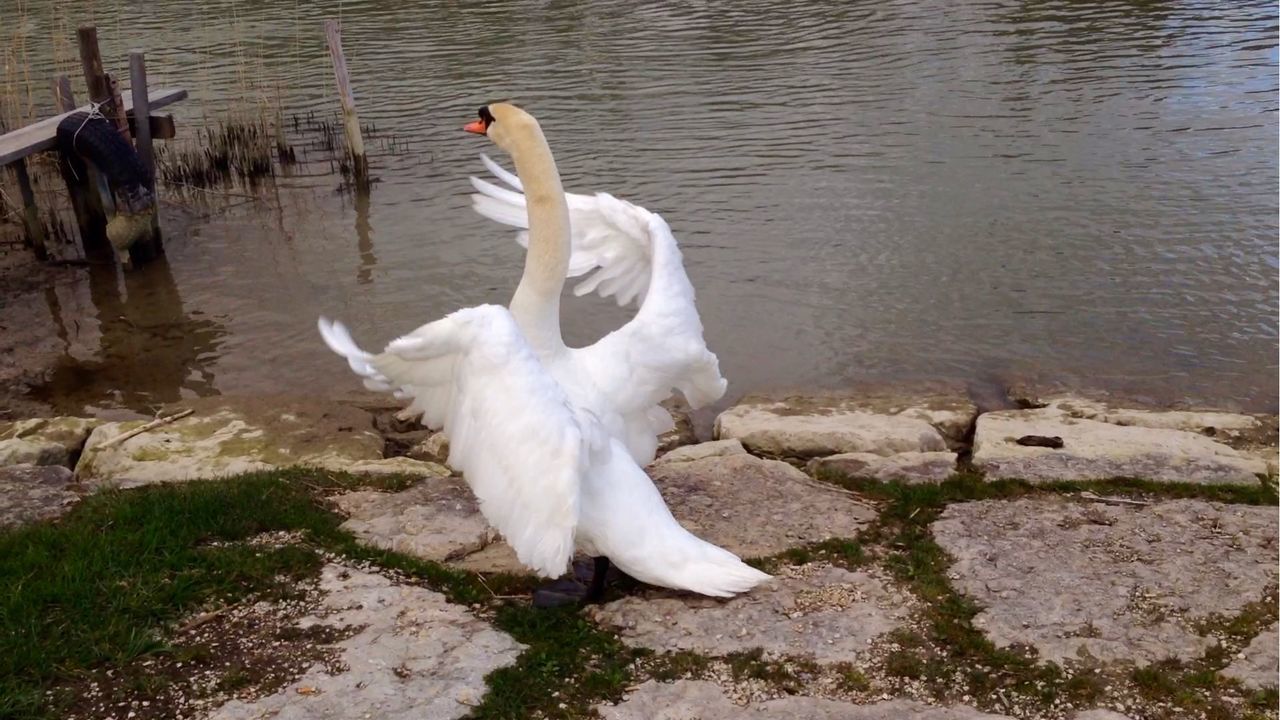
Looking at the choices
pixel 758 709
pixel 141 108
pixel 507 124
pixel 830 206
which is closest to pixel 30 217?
pixel 141 108

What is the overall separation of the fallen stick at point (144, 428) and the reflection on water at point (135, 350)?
6.05 ft

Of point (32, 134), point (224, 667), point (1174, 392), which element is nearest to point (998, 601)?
point (224, 667)

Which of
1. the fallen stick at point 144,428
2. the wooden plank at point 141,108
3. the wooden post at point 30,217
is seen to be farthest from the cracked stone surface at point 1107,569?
the wooden post at point 30,217

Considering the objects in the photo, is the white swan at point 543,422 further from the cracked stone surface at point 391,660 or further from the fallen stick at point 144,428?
the fallen stick at point 144,428

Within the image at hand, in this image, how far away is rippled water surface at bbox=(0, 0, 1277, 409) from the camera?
1015 centimetres

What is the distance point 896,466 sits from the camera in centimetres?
654

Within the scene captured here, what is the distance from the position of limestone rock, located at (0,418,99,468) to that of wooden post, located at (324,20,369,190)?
706cm

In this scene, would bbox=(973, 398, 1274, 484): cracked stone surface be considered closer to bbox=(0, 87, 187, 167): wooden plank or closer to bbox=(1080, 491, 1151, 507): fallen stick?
bbox=(1080, 491, 1151, 507): fallen stick

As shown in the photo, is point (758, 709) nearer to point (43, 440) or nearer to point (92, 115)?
point (43, 440)

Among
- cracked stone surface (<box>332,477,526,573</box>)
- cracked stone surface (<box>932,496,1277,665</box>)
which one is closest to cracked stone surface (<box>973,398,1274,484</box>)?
cracked stone surface (<box>932,496,1277,665</box>)

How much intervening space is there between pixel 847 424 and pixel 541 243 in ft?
11.0

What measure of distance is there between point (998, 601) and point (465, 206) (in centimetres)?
1033

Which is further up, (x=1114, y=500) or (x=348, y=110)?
(x=348, y=110)

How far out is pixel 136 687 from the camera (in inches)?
157
